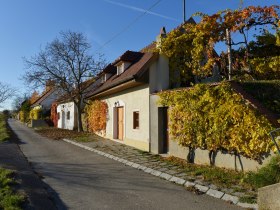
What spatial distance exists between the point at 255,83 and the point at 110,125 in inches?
485

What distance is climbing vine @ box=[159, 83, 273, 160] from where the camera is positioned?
903cm

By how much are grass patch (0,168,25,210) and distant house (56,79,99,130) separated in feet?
70.1

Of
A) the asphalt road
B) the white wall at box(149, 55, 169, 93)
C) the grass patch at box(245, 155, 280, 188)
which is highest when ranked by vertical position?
the white wall at box(149, 55, 169, 93)

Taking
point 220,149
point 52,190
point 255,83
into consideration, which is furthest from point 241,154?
point 52,190

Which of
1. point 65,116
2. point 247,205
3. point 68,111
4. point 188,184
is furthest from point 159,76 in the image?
point 65,116

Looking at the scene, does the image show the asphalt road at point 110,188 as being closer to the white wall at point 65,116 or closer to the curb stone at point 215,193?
the curb stone at point 215,193

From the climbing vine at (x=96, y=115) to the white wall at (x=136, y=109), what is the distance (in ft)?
8.61

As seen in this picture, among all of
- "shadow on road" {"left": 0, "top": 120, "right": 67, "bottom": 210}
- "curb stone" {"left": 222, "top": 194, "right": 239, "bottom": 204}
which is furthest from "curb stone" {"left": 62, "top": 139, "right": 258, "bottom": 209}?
"shadow on road" {"left": 0, "top": 120, "right": 67, "bottom": 210}

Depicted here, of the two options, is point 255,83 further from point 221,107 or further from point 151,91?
point 151,91

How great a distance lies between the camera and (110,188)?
8711mm

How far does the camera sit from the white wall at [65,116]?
33094 millimetres

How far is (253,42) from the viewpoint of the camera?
16812 millimetres

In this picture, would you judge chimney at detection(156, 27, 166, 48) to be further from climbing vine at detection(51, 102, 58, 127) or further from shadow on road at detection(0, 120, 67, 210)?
climbing vine at detection(51, 102, 58, 127)

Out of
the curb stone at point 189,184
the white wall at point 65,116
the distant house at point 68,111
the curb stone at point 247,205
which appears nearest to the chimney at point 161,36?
the curb stone at point 189,184
